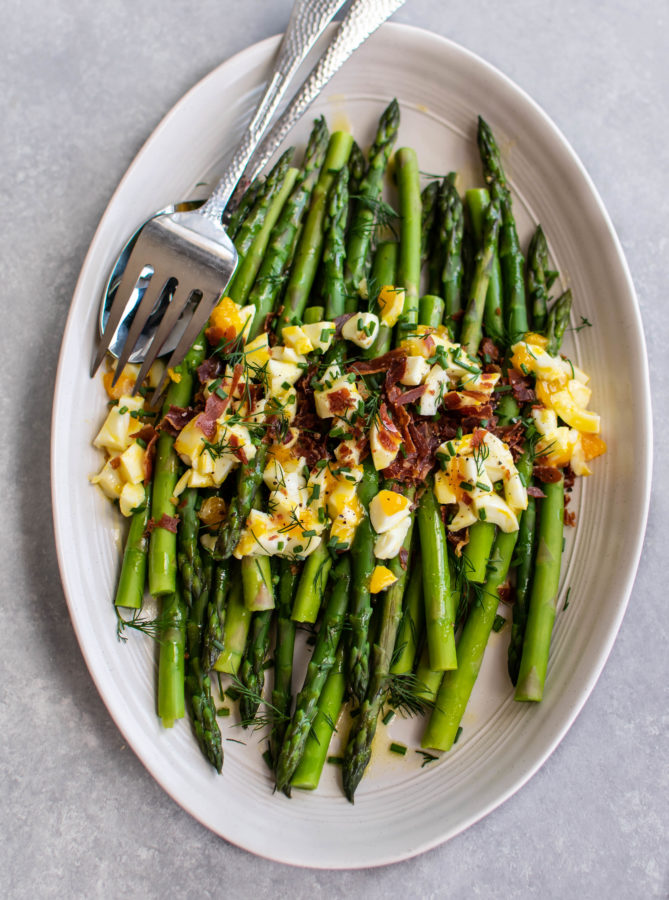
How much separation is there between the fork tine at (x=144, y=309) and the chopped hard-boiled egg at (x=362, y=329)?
0.87 metres

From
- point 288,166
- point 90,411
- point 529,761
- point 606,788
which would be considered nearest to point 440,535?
point 529,761

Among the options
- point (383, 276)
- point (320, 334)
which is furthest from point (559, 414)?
point (320, 334)

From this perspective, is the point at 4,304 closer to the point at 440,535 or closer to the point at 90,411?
the point at 90,411

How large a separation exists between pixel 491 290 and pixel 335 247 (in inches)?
31.9

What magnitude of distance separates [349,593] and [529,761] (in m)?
1.11

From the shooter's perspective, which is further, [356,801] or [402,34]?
[402,34]

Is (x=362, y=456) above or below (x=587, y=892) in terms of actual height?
above

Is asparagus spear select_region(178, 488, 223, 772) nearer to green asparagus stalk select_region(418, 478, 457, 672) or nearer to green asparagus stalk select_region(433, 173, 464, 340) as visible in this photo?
green asparagus stalk select_region(418, 478, 457, 672)

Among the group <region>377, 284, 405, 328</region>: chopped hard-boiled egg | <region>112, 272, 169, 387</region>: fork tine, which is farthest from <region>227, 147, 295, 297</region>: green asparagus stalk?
<region>377, 284, 405, 328</region>: chopped hard-boiled egg

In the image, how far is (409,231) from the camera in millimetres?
3482

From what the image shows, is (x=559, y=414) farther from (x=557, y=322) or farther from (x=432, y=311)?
(x=432, y=311)

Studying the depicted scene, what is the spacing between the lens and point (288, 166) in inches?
139

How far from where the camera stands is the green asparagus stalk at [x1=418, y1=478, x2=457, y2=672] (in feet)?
10.4

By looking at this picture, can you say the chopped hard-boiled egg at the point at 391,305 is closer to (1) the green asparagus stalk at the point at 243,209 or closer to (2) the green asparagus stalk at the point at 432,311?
(2) the green asparagus stalk at the point at 432,311
